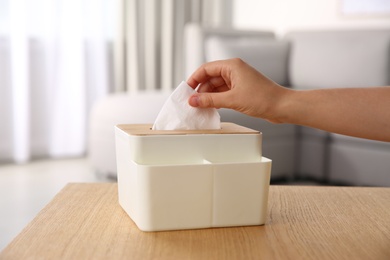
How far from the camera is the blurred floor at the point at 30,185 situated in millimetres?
2453

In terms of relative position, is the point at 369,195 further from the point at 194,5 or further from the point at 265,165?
the point at 194,5

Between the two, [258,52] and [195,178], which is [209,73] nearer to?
[195,178]

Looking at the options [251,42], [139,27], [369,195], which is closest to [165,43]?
[139,27]

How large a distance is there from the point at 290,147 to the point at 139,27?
186 cm

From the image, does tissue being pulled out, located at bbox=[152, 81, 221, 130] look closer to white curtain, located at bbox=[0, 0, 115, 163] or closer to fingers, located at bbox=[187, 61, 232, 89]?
fingers, located at bbox=[187, 61, 232, 89]

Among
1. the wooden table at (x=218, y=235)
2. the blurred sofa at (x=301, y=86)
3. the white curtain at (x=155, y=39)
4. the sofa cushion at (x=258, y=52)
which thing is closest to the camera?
the wooden table at (x=218, y=235)

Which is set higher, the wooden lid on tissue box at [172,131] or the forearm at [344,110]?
the forearm at [344,110]

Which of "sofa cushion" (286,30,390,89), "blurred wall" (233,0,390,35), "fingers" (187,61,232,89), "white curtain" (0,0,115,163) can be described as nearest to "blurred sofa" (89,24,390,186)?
"sofa cushion" (286,30,390,89)

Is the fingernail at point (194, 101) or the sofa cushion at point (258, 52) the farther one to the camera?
the sofa cushion at point (258, 52)

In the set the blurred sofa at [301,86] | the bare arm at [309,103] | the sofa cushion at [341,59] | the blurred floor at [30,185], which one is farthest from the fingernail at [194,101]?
the sofa cushion at [341,59]

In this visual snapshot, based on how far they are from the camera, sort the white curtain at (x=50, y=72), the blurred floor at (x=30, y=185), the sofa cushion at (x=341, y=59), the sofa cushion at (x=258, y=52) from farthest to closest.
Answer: the white curtain at (x=50, y=72)
the sofa cushion at (x=258, y=52)
the sofa cushion at (x=341, y=59)
the blurred floor at (x=30, y=185)

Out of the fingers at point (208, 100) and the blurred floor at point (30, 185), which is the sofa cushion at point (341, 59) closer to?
the blurred floor at point (30, 185)

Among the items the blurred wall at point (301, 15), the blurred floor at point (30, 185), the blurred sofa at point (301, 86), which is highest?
the blurred wall at point (301, 15)

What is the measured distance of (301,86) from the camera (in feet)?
12.1
